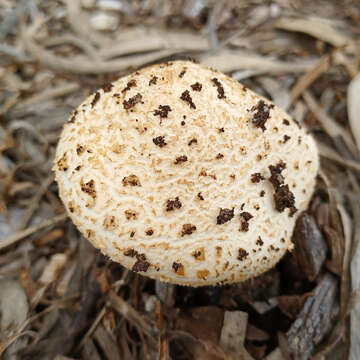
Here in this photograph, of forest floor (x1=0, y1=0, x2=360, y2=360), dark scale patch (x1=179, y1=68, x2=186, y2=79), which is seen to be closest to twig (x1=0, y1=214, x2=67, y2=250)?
forest floor (x1=0, y1=0, x2=360, y2=360)

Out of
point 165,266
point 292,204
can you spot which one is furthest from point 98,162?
point 292,204

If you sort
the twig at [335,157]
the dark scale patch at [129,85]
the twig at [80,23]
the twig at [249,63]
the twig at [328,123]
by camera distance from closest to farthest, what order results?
Result: the dark scale patch at [129,85], the twig at [335,157], the twig at [328,123], the twig at [249,63], the twig at [80,23]

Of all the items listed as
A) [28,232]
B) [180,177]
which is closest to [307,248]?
[180,177]

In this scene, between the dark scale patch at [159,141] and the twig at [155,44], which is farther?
the twig at [155,44]

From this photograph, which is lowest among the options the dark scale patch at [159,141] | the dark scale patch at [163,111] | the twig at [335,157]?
the twig at [335,157]

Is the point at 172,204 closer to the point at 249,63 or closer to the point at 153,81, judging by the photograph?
the point at 153,81

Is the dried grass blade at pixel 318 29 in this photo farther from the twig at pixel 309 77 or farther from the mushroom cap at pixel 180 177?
the mushroom cap at pixel 180 177

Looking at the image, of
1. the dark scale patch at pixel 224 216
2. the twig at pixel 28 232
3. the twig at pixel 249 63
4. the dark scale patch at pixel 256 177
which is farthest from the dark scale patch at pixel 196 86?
the twig at pixel 28 232

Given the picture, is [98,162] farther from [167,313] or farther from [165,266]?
[167,313]
